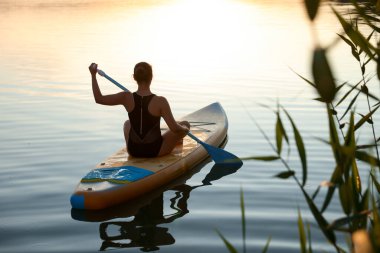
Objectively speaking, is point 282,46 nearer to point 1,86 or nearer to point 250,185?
point 1,86

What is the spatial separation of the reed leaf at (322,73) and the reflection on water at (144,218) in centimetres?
329

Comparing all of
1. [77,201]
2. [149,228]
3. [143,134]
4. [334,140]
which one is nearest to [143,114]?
[143,134]

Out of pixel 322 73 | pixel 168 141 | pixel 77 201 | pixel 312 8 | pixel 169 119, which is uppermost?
pixel 312 8

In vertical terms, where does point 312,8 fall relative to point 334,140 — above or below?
above

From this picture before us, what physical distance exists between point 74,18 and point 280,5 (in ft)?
43.8

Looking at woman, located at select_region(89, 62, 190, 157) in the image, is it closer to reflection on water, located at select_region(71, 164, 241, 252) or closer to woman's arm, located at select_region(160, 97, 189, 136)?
woman's arm, located at select_region(160, 97, 189, 136)

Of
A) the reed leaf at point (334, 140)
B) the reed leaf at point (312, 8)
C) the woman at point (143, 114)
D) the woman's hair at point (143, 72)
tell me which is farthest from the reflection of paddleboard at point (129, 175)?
the reed leaf at point (312, 8)

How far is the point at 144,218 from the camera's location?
220 inches

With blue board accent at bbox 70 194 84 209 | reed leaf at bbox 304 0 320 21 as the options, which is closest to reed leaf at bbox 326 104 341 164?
reed leaf at bbox 304 0 320 21

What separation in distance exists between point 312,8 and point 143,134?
518 centimetres

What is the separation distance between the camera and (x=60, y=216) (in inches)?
214

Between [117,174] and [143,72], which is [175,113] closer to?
[143,72]

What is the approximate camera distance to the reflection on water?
4.90 m

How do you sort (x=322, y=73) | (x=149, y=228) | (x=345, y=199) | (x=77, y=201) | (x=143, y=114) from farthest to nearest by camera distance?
1. (x=143, y=114)
2. (x=77, y=201)
3. (x=149, y=228)
4. (x=345, y=199)
5. (x=322, y=73)
